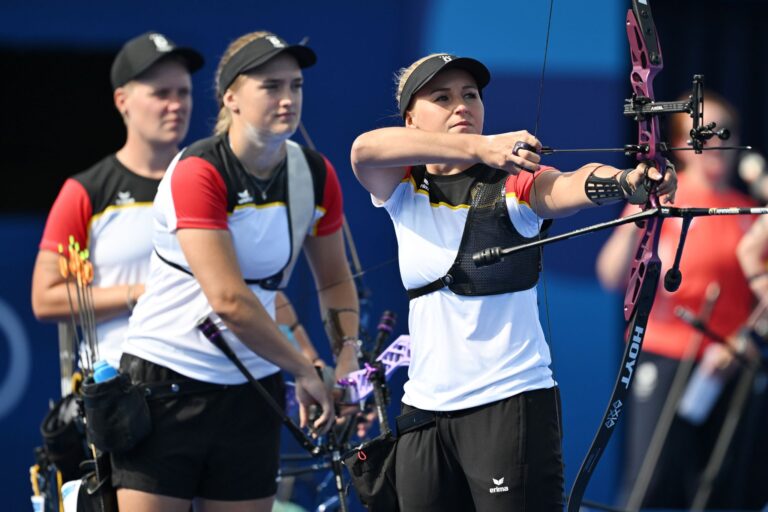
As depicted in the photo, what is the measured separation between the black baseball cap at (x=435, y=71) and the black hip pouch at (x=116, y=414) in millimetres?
1128

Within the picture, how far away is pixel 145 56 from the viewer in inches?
176

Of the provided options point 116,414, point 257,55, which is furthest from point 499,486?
point 257,55

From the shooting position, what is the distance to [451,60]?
3033 mm

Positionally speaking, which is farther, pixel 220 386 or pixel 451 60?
pixel 220 386

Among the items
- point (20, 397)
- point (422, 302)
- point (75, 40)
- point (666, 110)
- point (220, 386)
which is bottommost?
point (20, 397)

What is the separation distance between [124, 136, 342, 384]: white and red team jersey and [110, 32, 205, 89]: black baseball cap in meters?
0.88

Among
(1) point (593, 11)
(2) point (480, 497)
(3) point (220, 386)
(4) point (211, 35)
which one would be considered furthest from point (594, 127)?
(2) point (480, 497)

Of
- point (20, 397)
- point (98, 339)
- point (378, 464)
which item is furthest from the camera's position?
point (20, 397)

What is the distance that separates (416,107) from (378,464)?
0.88 meters

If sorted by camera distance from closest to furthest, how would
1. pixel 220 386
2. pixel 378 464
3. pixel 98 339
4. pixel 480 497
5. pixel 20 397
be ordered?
pixel 480 497 → pixel 378 464 → pixel 220 386 → pixel 98 339 → pixel 20 397

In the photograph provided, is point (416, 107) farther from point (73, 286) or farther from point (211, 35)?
point (211, 35)

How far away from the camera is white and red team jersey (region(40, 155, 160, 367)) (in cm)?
425

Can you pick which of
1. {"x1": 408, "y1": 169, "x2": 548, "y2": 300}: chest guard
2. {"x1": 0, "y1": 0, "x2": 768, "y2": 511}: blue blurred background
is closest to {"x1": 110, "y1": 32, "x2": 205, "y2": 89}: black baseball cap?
{"x1": 0, "y1": 0, "x2": 768, "y2": 511}: blue blurred background

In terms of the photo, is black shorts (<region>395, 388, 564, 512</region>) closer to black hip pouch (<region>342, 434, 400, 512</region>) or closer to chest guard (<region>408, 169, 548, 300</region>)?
black hip pouch (<region>342, 434, 400, 512</region>)
